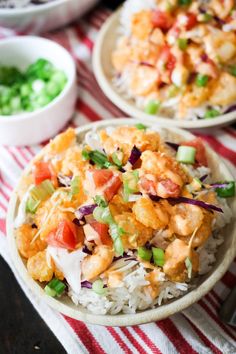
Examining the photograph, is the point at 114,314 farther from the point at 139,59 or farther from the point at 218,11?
the point at 218,11

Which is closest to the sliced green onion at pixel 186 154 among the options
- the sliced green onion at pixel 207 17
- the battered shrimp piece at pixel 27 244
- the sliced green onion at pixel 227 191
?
the sliced green onion at pixel 227 191

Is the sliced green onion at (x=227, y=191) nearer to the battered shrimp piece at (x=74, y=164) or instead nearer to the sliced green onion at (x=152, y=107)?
the battered shrimp piece at (x=74, y=164)

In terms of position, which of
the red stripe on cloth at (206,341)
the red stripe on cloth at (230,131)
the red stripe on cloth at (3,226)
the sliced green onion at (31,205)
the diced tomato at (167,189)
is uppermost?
the diced tomato at (167,189)

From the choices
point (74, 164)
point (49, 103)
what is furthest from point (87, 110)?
point (74, 164)

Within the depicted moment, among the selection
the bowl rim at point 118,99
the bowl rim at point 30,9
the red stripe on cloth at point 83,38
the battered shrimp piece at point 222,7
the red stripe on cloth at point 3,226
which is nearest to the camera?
the red stripe on cloth at point 3,226

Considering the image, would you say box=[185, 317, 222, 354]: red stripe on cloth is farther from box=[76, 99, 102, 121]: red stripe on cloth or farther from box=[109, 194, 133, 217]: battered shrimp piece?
box=[76, 99, 102, 121]: red stripe on cloth

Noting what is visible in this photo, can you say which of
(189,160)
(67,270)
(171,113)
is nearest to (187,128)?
(171,113)

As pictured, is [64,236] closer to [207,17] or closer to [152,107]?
[152,107]
